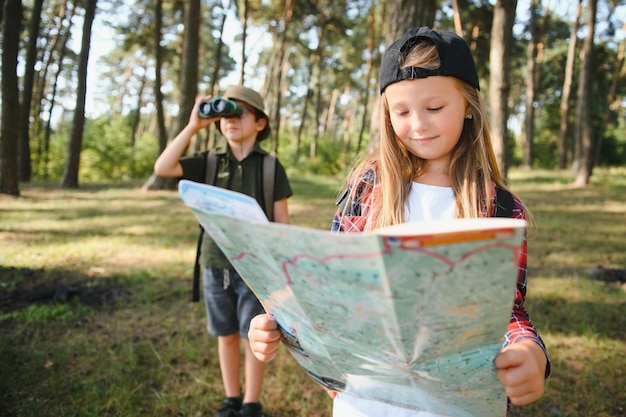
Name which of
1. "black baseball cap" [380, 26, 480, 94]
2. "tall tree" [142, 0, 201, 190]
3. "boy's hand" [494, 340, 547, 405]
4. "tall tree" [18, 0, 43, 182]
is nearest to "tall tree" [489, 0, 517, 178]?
"black baseball cap" [380, 26, 480, 94]

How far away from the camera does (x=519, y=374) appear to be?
77 centimetres

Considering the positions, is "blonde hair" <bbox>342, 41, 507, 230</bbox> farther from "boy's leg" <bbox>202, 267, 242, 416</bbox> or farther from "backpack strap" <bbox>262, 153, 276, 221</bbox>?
"boy's leg" <bbox>202, 267, 242, 416</bbox>

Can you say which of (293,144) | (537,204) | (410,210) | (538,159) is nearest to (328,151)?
(293,144)

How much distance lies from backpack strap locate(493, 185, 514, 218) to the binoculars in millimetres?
1413

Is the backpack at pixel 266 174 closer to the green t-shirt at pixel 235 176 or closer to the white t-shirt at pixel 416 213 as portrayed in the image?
the green t-shirt at pixel 235 176

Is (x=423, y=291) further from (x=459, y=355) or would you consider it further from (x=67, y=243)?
(x=67, y=243)

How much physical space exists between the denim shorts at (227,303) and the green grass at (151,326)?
1.87ft

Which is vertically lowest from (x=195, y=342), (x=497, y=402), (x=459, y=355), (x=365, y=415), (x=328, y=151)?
(x=195, y=342)

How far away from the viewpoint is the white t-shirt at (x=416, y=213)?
1.07 m

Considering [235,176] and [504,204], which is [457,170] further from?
[235,176]

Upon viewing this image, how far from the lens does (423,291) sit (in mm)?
605

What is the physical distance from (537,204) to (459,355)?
384 inches

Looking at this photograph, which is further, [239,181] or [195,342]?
[195,342]

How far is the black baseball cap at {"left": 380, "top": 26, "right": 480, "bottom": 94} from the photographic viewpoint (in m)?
1.04
